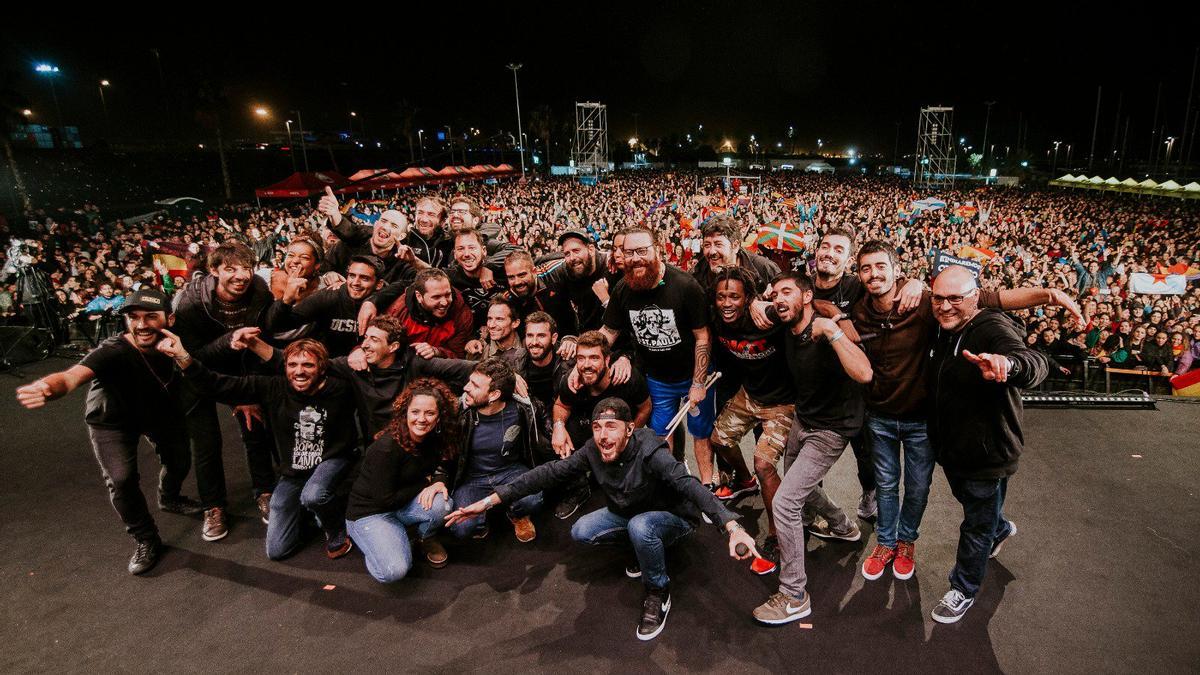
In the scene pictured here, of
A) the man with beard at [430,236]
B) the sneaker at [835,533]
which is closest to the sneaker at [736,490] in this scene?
the sneaker at [835,533]

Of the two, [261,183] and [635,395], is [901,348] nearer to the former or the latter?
[635,395]

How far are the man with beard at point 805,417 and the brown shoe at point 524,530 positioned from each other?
1.66 meters

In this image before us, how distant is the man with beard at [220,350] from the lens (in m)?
4.31

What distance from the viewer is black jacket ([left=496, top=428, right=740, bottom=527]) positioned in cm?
338

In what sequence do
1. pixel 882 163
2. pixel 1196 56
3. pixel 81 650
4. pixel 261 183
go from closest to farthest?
pixel 81 650 < pixel 1196 56 < pixel 261 183 < pixel 882 163

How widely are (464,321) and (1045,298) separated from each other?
151 inches

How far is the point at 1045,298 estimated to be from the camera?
10.0ft

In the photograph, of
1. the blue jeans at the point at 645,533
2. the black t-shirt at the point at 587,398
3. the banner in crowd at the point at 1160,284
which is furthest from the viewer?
the banner in crowd at the point at 1160,284

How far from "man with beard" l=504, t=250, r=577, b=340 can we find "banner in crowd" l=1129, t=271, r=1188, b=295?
1004 centimetres

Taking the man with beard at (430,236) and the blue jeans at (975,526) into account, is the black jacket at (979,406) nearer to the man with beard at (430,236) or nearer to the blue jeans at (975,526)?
the blue jeans at (975,526)

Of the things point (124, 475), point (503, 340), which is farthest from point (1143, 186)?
point (124, 475)

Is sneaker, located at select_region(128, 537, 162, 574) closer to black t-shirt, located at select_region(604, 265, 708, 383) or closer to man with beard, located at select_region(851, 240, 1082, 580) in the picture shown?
black t-shirt, located at select_region(604, 265, 708, 383)

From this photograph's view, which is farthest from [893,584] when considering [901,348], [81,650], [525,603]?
[81,650]

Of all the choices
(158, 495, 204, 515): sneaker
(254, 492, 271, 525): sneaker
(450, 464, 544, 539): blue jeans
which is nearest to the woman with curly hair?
(450, 464, 544, 539): blue jeans
